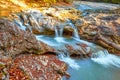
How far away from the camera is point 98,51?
523 inches

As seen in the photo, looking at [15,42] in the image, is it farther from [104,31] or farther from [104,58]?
[104,31]

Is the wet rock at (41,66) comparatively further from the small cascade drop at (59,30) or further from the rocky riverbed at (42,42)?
the small cascade drop at (59,30)

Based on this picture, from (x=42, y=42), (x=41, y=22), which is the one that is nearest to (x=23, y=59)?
(x=42, y=42)

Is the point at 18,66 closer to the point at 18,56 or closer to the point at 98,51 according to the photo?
the point at 18,56

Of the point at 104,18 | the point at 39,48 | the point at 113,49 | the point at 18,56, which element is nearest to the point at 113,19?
the point at 104,18

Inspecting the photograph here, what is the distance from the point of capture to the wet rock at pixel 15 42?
971 centimetres

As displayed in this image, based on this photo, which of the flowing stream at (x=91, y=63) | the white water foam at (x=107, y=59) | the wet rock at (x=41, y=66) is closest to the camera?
the wet rock at (x=41, y=66)

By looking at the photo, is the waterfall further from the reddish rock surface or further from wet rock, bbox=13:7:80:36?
wet rock, bbox=13:7:80:36

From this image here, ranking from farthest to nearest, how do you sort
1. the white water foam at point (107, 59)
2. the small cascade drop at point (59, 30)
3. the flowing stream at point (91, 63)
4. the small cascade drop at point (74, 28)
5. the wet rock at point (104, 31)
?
the small cascade drop at point (74, 28)
the small cascade drop at point (59, 30)
the wet rock at point (104, 31)
the white water foam at point (107, 59)
the flowing stream at point (91, 63)

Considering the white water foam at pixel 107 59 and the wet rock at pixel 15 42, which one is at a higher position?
the wet rock at pixel 15 42

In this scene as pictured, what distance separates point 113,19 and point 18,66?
10.2 meters

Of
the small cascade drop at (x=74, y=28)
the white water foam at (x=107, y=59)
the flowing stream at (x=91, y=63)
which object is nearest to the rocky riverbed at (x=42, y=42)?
the small cascade drop at (x=74, y=28)

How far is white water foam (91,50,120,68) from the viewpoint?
1236 centimetres

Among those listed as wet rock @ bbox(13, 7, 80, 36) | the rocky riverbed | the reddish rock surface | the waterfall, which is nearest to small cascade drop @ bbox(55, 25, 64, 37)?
the rocky riverbed
